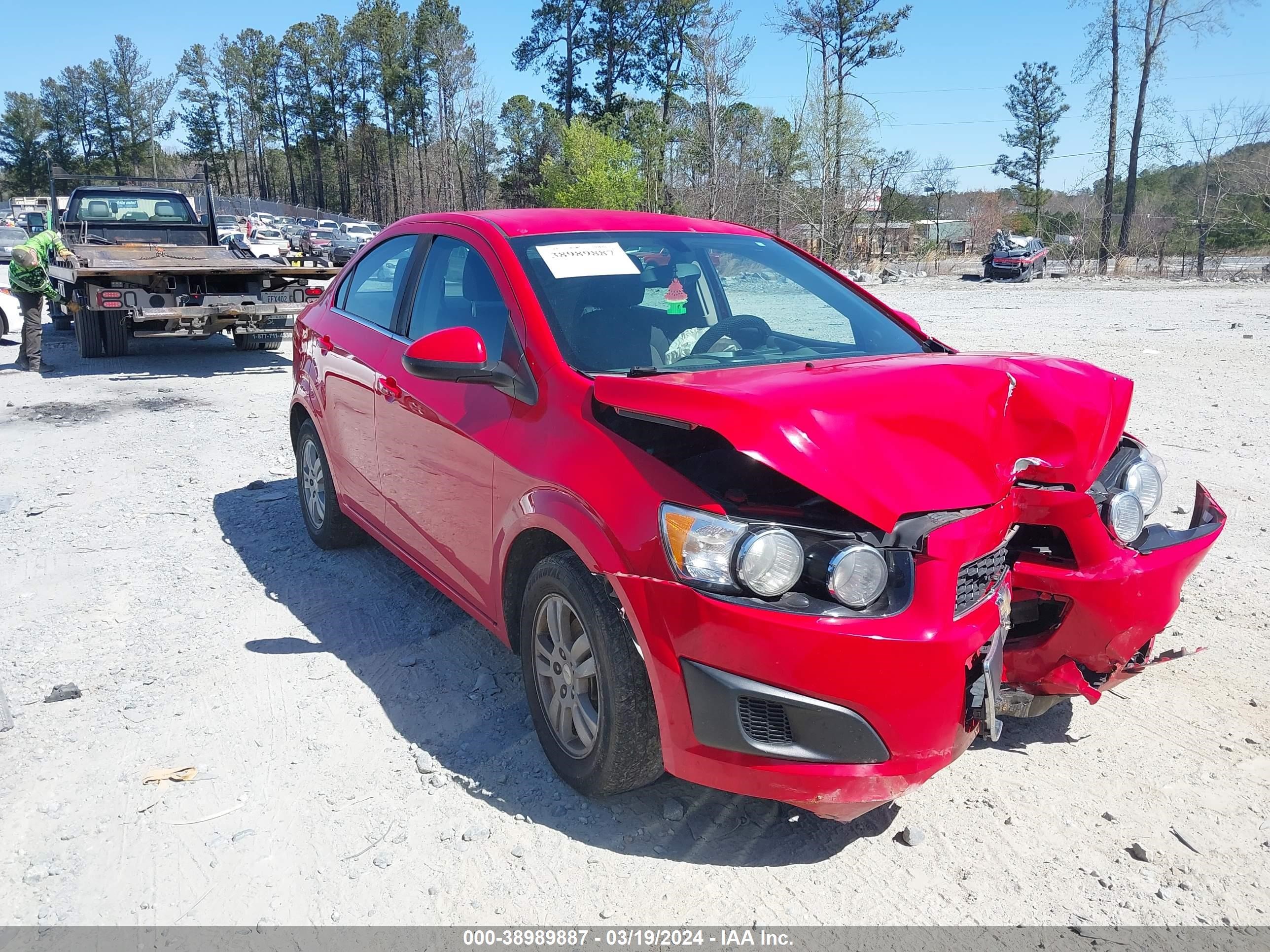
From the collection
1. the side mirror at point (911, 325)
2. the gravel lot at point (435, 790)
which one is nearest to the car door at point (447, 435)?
the gravel lot at point (435, 790)

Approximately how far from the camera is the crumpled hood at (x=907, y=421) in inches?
92.6

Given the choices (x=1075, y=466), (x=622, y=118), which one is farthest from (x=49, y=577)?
(x=622, y=118)

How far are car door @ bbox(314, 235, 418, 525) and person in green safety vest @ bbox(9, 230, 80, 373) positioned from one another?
8.23m

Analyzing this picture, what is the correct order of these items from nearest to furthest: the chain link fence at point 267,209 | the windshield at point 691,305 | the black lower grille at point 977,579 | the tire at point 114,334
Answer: the black lower grille at point 977,579 → the windshield at point 691,305 → the tire at point 114,334 → the chain link fence at point 267,209

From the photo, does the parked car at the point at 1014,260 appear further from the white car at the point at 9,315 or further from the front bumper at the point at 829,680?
the front bumper at the point at 829,680

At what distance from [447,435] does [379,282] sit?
4.71 ft

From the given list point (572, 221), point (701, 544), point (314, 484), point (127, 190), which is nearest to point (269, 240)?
point (127, 190)

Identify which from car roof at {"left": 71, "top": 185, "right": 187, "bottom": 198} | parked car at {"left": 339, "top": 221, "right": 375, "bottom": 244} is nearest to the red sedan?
car roof at {"left": 71, "top": 185, "right": 187, "bottom": 198}

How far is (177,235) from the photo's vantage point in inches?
553

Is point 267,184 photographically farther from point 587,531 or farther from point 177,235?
point 587,531

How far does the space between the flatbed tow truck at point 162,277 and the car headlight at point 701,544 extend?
887cm

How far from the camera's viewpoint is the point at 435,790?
3064mm

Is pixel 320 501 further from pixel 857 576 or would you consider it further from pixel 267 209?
pixel 267 209

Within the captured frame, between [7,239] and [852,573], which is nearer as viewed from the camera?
[852,573]
